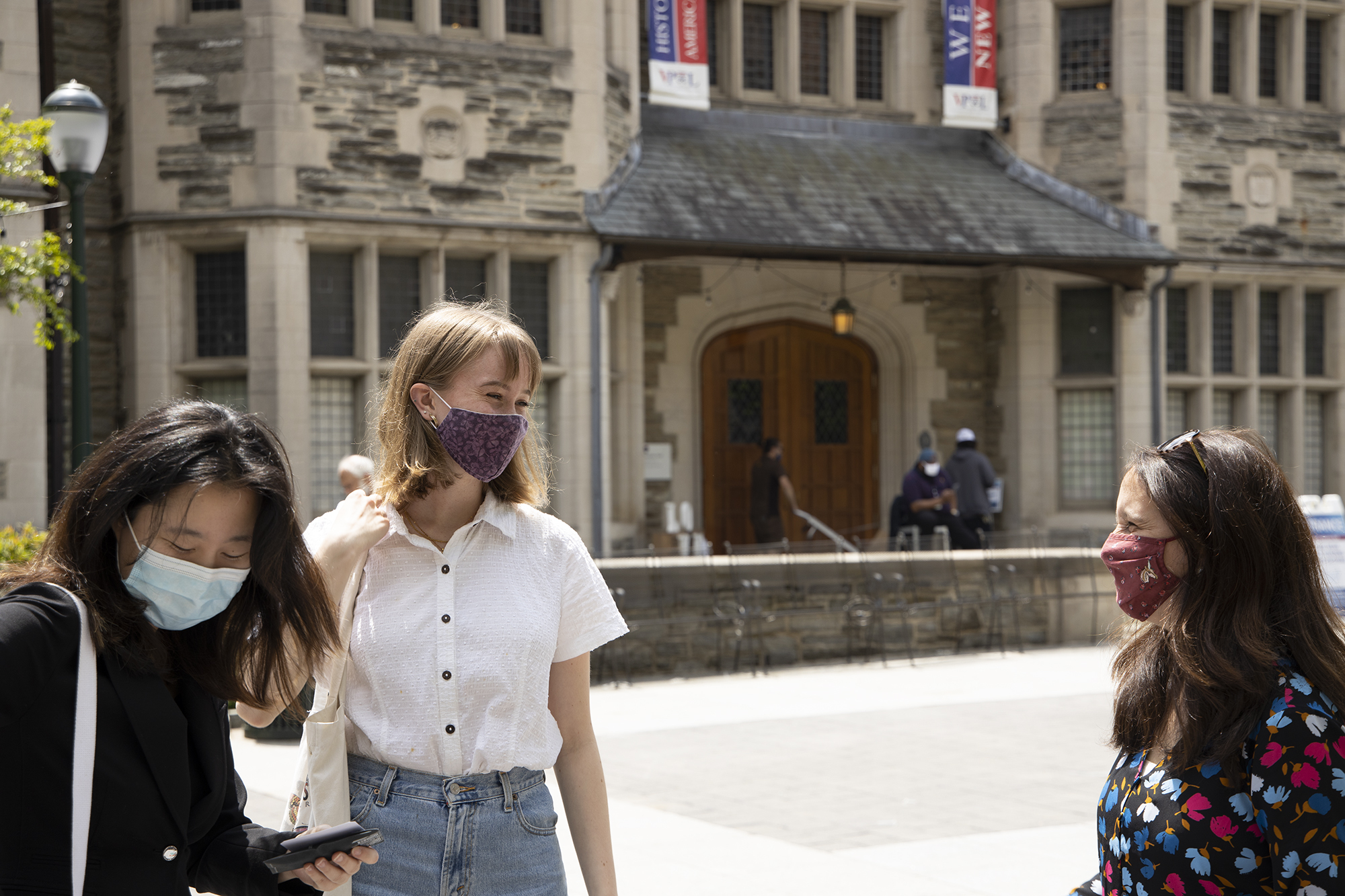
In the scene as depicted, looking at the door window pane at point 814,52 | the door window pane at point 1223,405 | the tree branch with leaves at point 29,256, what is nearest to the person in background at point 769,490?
the door window pane at point 814,52

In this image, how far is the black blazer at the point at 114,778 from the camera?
1689mm

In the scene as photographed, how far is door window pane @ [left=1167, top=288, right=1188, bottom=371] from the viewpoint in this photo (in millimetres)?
15406

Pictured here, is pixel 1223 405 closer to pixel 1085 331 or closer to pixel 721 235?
pixel 1085 331

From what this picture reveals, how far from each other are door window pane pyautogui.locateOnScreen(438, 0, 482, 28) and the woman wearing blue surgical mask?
36.0 ft

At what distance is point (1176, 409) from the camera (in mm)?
15516

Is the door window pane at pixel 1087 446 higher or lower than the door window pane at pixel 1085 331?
lower

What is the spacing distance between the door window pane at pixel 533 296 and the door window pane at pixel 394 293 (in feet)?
2.71

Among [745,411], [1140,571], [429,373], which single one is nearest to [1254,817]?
[1140,571]

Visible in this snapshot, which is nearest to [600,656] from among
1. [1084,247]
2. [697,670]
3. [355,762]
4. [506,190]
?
[697,670]

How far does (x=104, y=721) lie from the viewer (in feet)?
5.86

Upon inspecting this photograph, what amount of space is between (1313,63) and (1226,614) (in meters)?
15.9

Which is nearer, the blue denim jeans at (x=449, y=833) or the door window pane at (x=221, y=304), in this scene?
the blue denim jeans at (x=449, y=833)

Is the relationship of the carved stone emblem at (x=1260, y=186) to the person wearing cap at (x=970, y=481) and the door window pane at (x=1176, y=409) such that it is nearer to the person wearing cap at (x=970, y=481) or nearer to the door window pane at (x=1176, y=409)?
the door window pane at (x=1176, y=409)

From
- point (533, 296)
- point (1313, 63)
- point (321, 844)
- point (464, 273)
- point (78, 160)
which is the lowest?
point (321, 844)
